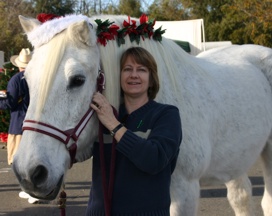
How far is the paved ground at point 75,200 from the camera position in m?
4.95

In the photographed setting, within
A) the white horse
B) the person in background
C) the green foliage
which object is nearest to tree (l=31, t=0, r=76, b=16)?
the green foliage

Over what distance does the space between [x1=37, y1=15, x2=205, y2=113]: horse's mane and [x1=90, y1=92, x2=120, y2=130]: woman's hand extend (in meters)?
0.11

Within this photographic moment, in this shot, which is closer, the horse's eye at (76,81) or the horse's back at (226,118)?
the horse's eye at (76,81)

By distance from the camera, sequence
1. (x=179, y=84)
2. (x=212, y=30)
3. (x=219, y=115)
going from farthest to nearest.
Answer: (x=212, y=30) → (x=219, y=115) → (x=179, y=84)

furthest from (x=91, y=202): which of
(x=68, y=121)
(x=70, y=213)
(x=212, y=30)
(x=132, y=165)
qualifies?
(x=212, y=30)

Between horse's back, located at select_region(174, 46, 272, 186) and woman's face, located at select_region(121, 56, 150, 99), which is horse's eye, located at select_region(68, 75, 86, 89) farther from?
horse's back, located at select_region(174, 46, 272, 186)

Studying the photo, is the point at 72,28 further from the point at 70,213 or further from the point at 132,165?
the point at 70,213

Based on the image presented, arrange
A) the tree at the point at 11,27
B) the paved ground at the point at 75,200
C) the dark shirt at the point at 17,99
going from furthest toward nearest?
the tree at the point at 11,27, the paved ground at the point at 75,200, the dark shirt at the point at 17,99

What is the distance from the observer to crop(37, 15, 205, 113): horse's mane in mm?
1982

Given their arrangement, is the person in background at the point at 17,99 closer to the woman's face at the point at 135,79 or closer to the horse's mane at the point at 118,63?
the horse's mane at the point at 118,63

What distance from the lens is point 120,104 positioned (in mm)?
2295

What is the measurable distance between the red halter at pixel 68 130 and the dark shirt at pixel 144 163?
190 mm

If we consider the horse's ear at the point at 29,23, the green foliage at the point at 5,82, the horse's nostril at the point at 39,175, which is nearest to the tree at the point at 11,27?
the green foliage at the point at 5,82

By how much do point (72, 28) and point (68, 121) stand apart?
475mm
